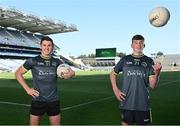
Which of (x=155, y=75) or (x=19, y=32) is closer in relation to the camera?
(x=155, y=75)

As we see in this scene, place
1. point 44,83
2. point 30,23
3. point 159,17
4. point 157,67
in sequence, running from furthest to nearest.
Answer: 1. point 30,23
2. point 159,17
3. point 44,83
4. point 157,67

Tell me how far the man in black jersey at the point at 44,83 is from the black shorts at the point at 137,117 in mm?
1218

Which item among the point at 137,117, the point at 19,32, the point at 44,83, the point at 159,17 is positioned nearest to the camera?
the point at 137,117

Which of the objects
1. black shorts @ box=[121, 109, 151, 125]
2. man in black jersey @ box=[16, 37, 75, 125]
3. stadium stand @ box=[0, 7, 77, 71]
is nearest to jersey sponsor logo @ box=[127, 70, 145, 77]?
black shorts @ box=[121, 109, 151, 125]

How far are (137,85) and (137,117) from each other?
53 centimetres

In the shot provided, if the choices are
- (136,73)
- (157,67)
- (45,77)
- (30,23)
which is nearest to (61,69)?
(45,77)

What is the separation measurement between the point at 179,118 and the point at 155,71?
469cm

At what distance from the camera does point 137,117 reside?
19.8 ft

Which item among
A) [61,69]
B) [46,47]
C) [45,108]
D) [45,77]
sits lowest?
[45,108]

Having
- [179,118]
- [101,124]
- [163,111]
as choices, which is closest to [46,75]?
[101,124]

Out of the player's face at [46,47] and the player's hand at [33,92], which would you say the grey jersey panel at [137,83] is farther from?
the player's hand at [33,92]

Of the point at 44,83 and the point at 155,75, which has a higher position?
the point at 155,75

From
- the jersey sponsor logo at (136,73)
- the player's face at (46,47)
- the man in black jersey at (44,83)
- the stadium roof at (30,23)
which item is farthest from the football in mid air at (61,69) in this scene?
the stadium roof at (30,23)

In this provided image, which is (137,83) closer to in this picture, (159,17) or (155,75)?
(155,75)
